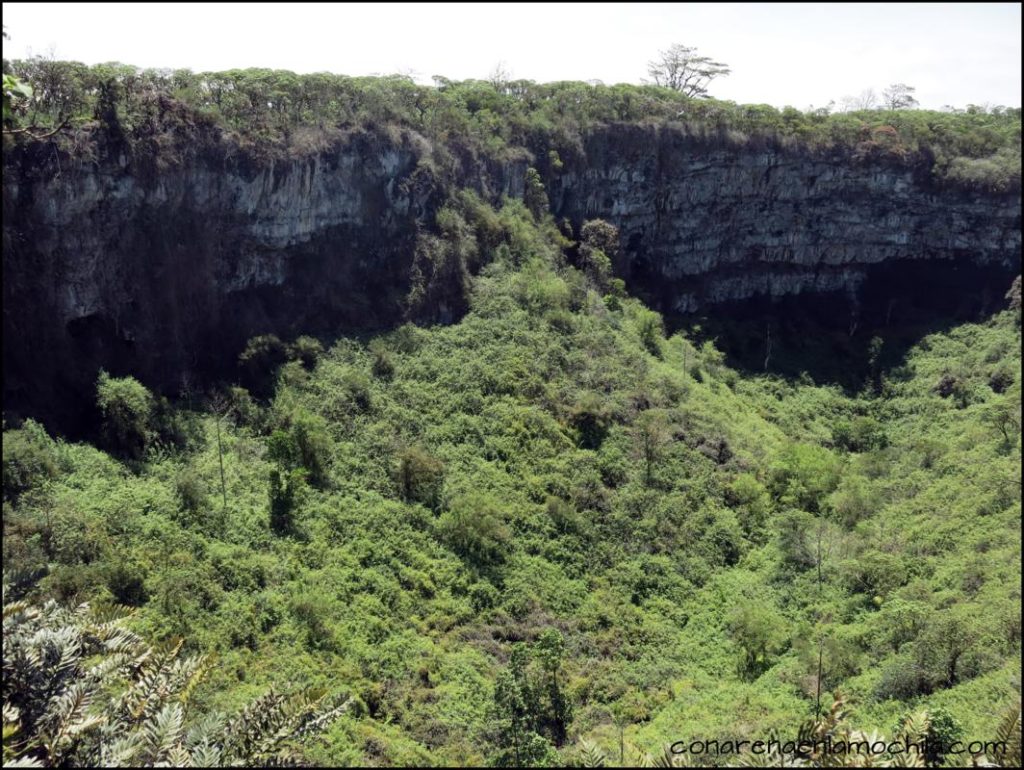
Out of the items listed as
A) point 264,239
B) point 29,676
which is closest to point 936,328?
point 264,239

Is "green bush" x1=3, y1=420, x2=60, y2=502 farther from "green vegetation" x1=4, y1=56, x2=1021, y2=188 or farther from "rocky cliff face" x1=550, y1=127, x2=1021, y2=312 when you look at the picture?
"rocky cliff face" x1=550, y1=127, x2=1021, y2=312

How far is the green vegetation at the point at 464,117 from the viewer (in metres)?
30.2

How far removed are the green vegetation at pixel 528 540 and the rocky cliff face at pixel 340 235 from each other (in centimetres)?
191

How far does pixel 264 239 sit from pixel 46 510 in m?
15.5

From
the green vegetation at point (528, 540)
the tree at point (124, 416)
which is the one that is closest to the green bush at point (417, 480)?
the green vegetation at point (528, 540)

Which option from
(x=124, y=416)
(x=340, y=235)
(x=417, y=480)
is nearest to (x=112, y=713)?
(x=124, y=416)

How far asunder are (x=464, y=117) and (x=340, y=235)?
1166 cm

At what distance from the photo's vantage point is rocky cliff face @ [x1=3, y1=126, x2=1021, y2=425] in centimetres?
2852

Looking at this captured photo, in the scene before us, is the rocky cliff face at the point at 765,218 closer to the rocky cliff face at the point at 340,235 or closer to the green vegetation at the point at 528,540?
the rocky cliff face at the point at 340,235

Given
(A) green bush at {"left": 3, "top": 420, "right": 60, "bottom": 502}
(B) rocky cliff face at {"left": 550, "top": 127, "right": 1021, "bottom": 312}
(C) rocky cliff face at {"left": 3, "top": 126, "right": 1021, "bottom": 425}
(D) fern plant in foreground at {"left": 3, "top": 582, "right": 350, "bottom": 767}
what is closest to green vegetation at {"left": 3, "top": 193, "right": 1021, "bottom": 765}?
(A) green bush at {"left": 3, "top": 420, "right": 60, "bottom": 502}

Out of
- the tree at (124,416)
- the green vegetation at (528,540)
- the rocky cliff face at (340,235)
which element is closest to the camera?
the green vegetation at (528,540)

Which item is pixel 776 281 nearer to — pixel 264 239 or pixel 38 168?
pixel 264 239

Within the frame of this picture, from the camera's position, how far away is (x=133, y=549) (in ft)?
77.5

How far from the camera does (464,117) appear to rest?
45531 millimetres
